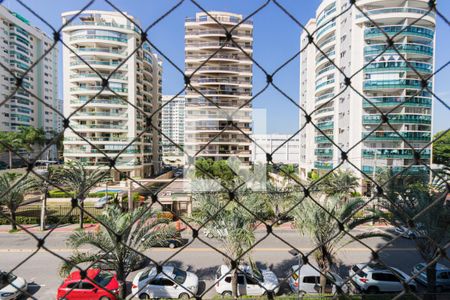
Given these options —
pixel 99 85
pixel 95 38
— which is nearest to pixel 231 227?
pixel 99 85

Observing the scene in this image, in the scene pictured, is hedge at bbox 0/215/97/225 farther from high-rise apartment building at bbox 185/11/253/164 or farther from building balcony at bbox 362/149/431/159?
building balcony at bbox 362/149/431/159

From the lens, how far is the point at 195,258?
4.22 metres

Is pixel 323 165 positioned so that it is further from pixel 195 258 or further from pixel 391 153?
pixel 195 258

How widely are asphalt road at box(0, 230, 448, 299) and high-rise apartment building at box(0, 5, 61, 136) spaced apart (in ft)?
39.3

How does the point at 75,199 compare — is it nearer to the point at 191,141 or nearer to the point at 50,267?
the point at 50,267

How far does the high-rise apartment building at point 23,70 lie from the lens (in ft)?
50.1

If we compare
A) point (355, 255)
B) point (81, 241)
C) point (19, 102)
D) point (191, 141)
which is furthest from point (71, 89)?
point (355, 255)

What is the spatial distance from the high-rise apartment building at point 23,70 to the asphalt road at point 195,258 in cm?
1199

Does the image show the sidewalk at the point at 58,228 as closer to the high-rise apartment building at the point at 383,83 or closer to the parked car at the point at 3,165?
the high-rise apartment building at the point at 383,83

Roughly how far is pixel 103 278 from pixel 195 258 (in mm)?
1560

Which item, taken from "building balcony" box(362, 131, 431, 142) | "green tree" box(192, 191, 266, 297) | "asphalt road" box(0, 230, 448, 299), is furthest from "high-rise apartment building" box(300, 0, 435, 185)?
"green tree" box(192, 191, 266, 297)

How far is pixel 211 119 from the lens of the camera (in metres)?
11.3

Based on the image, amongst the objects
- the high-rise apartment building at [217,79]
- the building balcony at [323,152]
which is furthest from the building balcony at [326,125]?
the high-rise apartment building at [217,79]

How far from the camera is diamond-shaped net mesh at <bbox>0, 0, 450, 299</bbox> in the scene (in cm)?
76
